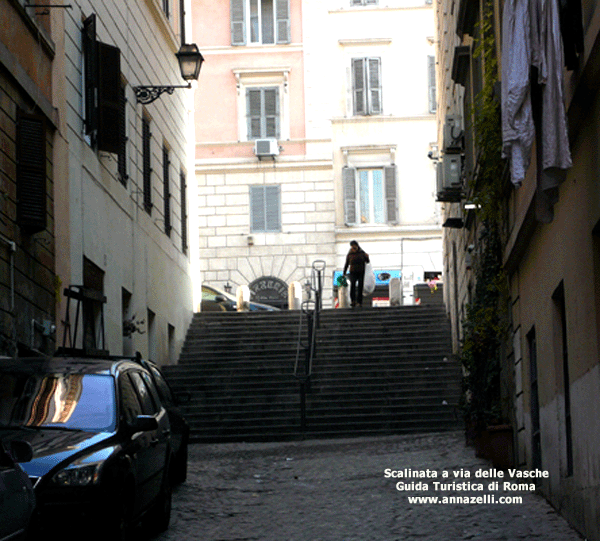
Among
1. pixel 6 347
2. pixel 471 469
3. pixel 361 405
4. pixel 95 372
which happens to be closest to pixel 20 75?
pixel 6 347

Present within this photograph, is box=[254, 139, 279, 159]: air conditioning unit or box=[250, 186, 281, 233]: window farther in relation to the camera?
box=[250, 186, 281, 233]: window

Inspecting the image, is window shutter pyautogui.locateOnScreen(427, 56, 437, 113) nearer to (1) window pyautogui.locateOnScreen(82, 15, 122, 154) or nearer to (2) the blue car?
(1) window pyautogui.locateOnScreen(82, 15, 122, 154)

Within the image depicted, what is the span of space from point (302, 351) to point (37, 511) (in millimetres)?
17472

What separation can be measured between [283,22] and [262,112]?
3137mm

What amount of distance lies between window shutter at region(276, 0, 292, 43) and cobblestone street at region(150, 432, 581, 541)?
23446mm

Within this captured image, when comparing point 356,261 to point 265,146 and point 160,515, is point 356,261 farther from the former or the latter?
point 160,515

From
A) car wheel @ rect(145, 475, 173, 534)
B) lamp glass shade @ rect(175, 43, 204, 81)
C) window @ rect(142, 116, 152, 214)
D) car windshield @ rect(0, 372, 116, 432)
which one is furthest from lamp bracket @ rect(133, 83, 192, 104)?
car windshield @ rect(0, 372, 116, 432)

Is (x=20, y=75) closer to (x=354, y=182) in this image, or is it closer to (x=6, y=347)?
(x=6, y=347)

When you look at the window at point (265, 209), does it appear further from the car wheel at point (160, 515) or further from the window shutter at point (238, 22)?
the car wheel at point (160, 515)

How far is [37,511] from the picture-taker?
7.52 metres

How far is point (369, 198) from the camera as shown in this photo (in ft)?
128

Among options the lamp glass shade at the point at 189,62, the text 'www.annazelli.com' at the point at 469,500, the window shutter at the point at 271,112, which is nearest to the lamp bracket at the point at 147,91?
the lamp glass shade at the point at 189,62

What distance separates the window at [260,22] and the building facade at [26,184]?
23.4 meters

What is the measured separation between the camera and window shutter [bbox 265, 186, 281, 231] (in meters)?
38.3
